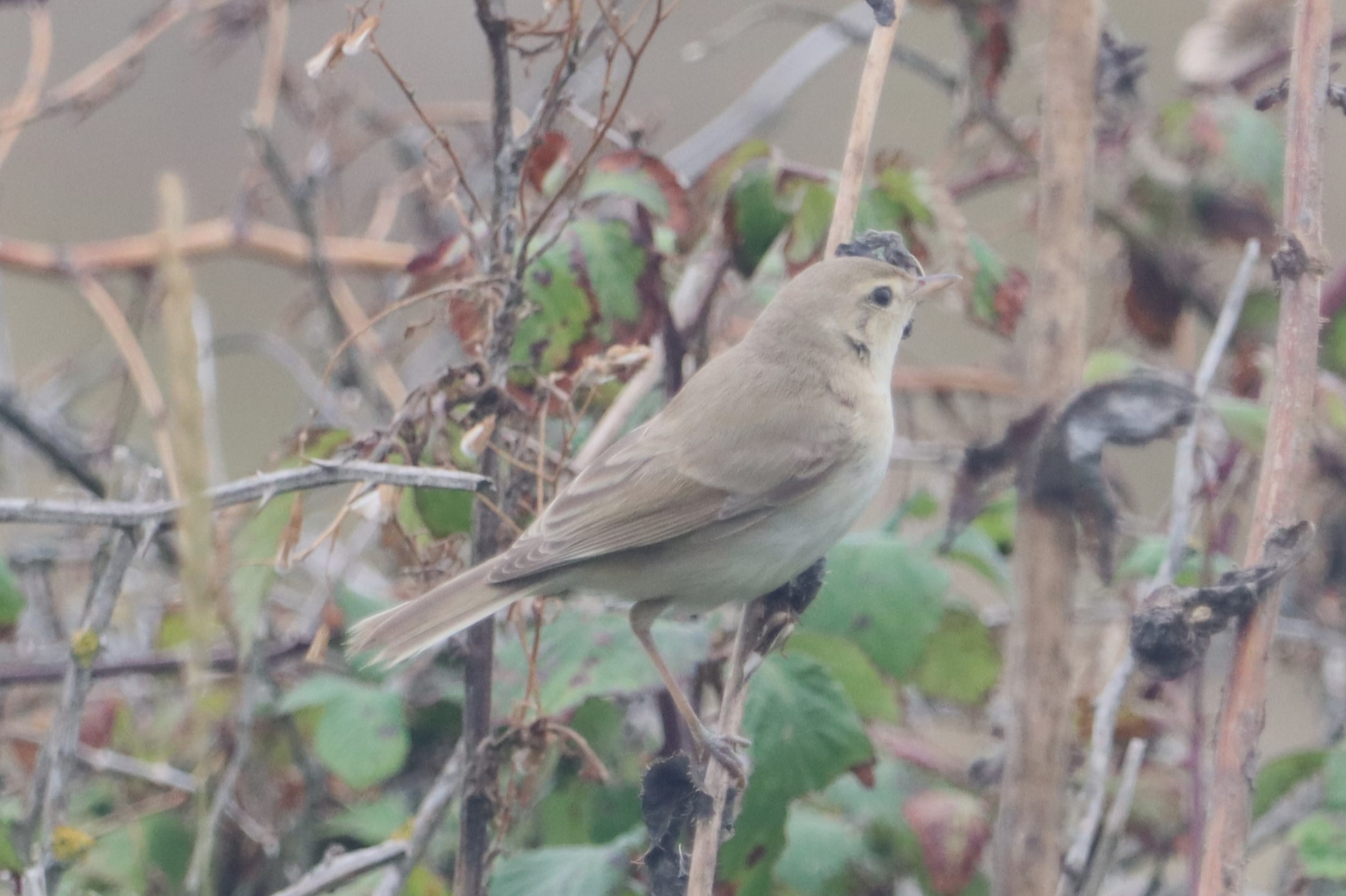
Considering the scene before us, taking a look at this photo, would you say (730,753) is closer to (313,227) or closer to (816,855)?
(816,855)

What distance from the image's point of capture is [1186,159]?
323cm

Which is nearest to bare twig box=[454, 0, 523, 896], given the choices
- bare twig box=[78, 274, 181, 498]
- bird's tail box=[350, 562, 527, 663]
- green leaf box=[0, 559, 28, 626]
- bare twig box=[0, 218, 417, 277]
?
bird's tail box=[350, 562, 527, 663]

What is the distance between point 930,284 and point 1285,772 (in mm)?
1119

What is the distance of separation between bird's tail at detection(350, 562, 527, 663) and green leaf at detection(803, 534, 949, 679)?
625mm

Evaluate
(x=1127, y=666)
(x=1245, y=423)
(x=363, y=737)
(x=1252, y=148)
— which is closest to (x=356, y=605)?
(x=363, y=737)

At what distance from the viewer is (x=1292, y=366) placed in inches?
67.5

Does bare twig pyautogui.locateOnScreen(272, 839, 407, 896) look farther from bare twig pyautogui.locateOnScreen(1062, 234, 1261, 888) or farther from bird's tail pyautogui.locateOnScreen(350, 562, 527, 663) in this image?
bare twig pyautogui.locateOnScreen(1062, 234, 1261, 888)

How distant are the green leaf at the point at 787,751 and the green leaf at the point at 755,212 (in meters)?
0.81

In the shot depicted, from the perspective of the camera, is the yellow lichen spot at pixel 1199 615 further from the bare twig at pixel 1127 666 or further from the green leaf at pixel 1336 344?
the green leaf at pixel 1336 344

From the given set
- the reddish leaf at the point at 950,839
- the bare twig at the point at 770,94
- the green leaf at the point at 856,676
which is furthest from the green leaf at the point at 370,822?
the bare twig at the point at 770,94

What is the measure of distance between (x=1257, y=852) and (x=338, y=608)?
6.54 feet

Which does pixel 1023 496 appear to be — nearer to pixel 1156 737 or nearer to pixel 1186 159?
pixel 1156 737

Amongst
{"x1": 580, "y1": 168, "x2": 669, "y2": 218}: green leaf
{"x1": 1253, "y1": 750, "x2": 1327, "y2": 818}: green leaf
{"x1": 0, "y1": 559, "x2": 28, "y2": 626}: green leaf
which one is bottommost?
{"x1": 1253, "y1": 750, "x2": 1327, "y2": 818}: green leaf

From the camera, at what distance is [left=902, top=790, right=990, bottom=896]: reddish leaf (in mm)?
2367
